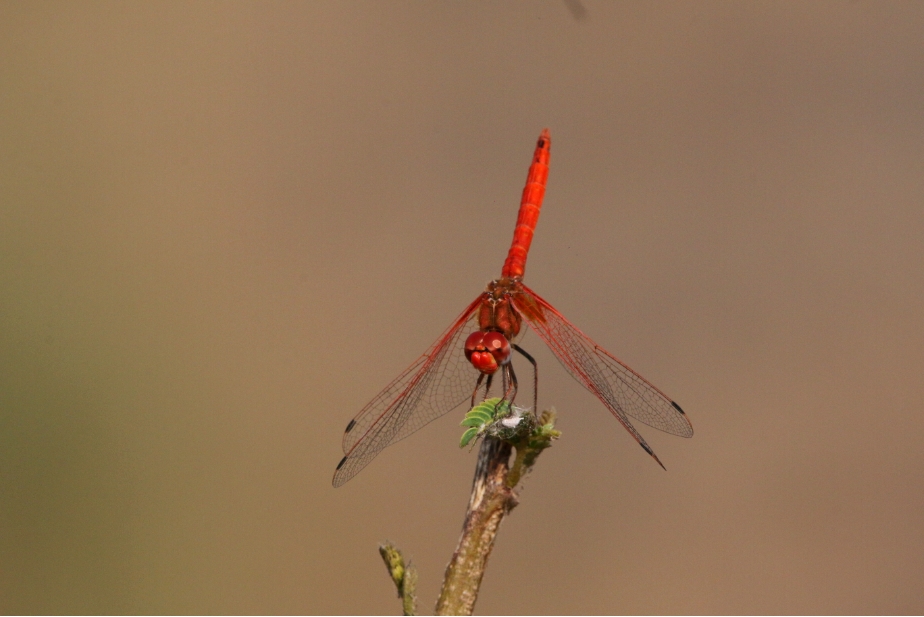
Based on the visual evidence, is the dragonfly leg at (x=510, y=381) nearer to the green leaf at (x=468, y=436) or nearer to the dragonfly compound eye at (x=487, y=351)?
the dragonfly compound eye at (x=487, y=351)

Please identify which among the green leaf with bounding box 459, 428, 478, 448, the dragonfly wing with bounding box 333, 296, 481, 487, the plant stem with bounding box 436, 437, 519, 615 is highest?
the dragonfly wing with bounding box 333, 296, 481, 487

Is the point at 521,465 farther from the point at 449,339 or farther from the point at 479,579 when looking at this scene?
the point at 449,339

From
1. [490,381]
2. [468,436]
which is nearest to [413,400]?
[490,381]

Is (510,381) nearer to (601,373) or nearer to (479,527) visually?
(601,373)

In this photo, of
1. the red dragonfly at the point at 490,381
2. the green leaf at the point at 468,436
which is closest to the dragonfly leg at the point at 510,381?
the red dragonfly at the point at 490,381

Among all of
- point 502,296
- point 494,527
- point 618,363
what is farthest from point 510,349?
point 494,527

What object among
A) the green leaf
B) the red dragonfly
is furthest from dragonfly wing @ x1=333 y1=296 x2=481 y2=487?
the green leaf

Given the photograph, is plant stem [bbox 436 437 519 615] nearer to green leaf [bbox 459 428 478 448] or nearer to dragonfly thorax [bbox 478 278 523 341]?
green leaf [bbox 459 428 478 448]

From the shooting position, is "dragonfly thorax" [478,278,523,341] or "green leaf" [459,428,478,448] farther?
"dragonfly thorax" [478,278,523,341]
